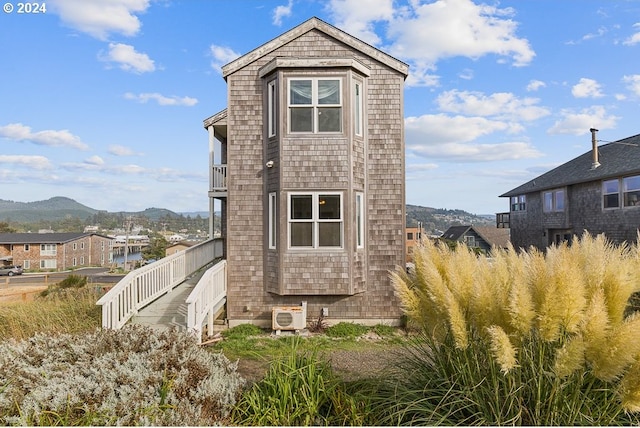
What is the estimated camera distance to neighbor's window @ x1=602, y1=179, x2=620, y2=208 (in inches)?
706

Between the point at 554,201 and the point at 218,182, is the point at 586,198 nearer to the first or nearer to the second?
the point at 554,201

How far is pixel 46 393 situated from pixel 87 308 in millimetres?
5539

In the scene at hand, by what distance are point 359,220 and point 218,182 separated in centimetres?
496

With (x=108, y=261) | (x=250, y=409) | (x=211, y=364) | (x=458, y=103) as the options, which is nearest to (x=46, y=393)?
(x=211, y=364)

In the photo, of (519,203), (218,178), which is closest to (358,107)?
(218,178)

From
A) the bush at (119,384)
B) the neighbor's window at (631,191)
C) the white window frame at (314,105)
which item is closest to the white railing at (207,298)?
the bush at (119,384)

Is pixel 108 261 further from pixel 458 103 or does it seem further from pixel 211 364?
pixel 211 364

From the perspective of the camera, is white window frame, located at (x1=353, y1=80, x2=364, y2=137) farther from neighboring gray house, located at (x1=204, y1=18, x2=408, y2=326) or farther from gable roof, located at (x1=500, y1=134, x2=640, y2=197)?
gable roof, located at (x1=500, y1=134, x2=640, y2=197)

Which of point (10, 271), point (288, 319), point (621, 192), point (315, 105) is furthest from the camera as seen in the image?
point (10, 271)

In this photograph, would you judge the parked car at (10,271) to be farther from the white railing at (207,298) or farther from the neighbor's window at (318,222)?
the neighbor's window at (318,222)

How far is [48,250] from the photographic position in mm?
55281

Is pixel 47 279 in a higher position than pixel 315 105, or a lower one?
lower

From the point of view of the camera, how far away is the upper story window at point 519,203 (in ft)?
86.6

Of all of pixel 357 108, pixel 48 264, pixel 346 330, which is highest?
pixel 357 108
